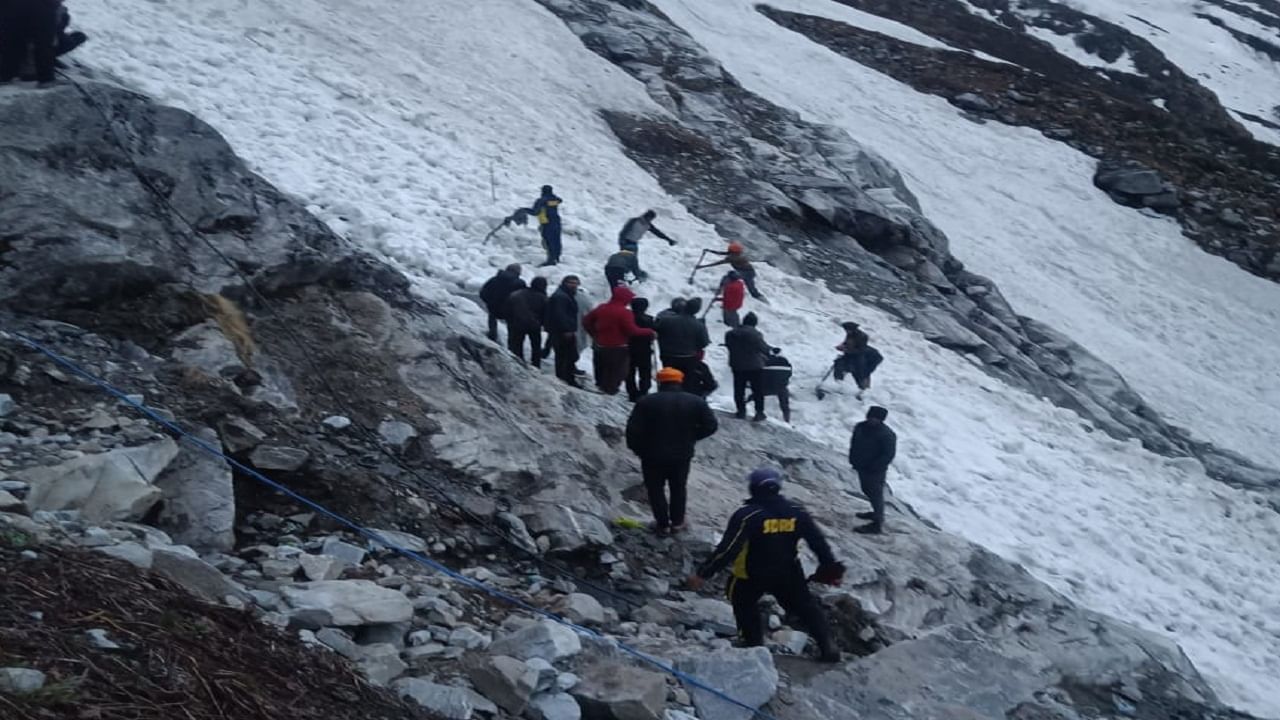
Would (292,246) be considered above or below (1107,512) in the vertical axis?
above

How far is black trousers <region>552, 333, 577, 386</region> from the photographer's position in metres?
11.4

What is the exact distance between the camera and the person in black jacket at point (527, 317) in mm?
11477

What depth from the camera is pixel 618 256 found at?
14531mm

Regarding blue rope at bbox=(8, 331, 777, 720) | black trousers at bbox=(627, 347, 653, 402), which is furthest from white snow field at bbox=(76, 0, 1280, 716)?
blue rope at bbox=(8, 331, 777, 720)

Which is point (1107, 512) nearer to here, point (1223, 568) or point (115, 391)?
point (1223, 568)

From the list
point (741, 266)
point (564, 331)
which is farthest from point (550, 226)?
point (564, 331)

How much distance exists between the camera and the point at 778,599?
6.95m

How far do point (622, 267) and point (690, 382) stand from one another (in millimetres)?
3254

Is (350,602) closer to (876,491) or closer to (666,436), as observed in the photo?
(666,436)

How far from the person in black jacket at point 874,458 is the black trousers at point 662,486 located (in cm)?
253

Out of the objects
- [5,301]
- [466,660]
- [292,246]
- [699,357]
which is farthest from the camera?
[699,357]

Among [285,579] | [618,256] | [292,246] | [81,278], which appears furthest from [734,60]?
[285,579]

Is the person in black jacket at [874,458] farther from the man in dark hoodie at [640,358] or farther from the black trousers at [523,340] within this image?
the black trousers at [523,340]

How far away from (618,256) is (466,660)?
976 centimetres
